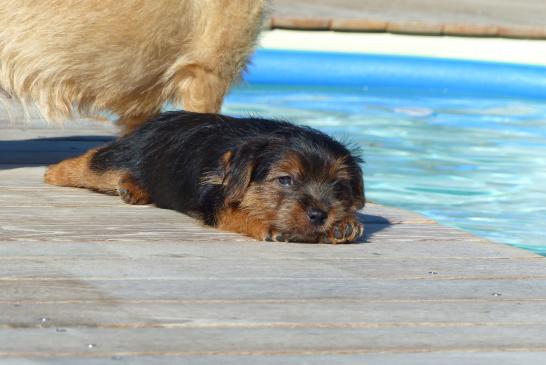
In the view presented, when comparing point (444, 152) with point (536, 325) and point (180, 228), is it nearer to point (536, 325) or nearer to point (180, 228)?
point (180, 228)

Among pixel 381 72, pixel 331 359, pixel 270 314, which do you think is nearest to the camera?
pixel 331 359

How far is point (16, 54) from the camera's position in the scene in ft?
17.1

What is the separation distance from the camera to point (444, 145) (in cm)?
903

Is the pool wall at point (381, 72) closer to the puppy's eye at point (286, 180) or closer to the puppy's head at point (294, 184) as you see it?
the puppy's head at point (294, 184)

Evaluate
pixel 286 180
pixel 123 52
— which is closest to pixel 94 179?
pixel 123 52

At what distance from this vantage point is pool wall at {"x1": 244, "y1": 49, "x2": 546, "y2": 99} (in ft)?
39.0

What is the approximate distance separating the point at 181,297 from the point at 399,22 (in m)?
9.85

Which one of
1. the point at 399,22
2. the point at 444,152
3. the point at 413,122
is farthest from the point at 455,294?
the point at 399,22

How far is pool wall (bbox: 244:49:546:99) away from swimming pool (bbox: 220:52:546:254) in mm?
87

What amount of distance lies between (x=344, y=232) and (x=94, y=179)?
1376 mm

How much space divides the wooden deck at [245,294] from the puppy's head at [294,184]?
12 cm

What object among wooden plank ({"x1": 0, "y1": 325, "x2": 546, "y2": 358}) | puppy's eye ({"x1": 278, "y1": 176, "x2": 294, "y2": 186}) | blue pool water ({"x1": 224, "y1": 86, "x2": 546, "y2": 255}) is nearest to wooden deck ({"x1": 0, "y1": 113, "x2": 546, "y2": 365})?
wooden plank ({"x1": 0, "y1": 325, "x2": 546, "y2": 358})

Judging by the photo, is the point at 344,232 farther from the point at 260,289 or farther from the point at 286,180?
the point at 260,289

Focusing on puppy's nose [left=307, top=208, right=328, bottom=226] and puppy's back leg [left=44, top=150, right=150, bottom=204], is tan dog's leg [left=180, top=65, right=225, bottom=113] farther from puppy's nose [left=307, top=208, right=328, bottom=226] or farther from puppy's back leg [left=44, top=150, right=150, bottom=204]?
puppy's nose [left=307, top=208, right=328, bottom=226]
